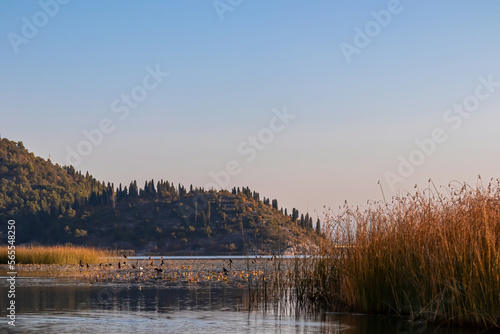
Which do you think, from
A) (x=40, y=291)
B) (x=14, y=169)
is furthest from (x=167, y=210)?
(x=40, y=291)

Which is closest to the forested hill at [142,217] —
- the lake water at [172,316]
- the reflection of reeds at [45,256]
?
the reflection of reeds at [45,256]

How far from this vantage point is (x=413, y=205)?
50.1 feet

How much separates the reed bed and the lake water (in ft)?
1.73

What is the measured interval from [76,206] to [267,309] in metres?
165

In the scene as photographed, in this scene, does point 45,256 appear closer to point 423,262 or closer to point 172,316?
point 172,316

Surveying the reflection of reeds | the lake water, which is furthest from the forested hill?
the lake water

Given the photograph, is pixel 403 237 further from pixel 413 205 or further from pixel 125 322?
Result: pixel 125 322

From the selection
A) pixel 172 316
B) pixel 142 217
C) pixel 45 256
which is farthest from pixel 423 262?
pixel 142 217

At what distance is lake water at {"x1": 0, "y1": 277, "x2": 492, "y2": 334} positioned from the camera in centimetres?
1312

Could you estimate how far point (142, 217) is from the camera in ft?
551

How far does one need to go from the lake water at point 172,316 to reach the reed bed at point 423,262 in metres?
0.53

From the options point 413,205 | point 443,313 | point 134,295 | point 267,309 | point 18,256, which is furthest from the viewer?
point 18,256

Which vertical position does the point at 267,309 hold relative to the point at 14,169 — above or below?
below

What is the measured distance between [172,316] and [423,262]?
19.0 feet
